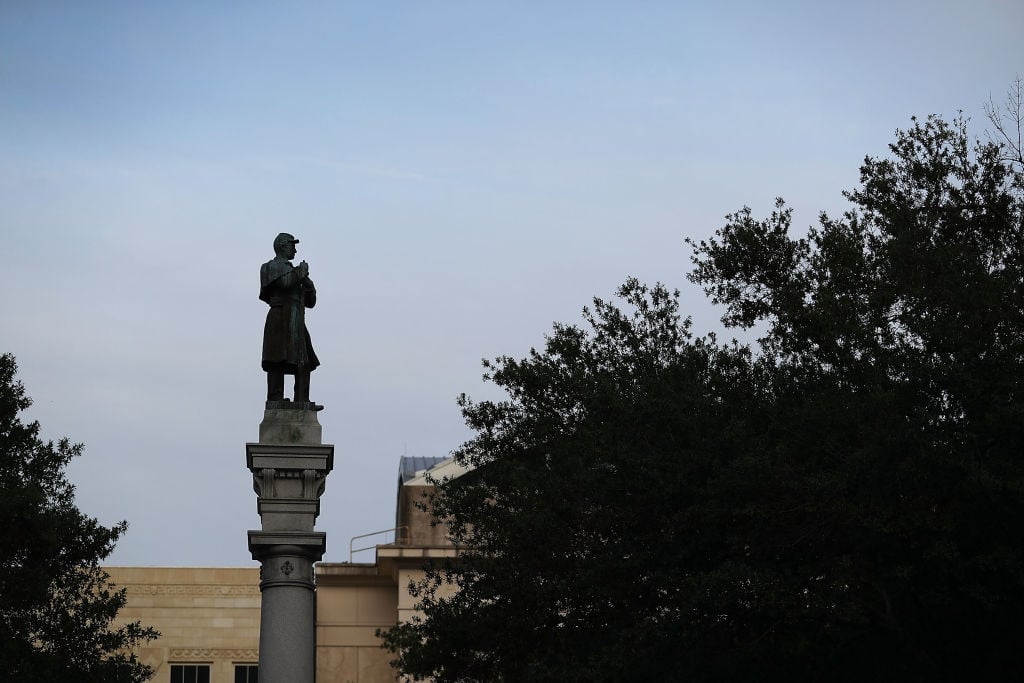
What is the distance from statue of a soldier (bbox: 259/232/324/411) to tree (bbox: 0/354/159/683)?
9990mm

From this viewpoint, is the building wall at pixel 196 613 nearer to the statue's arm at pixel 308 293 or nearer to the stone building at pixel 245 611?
the stone building at pixel 245 611

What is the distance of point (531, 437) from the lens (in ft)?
102

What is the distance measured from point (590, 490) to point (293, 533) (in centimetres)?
697

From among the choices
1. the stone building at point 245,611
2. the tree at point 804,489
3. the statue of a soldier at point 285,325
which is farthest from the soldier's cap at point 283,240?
the stone building at point 245,611

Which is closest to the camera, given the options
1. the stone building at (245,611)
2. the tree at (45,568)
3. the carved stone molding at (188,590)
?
the tree at (45,568)

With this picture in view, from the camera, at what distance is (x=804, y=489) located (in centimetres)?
2322

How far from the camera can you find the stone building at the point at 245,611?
4666 cm

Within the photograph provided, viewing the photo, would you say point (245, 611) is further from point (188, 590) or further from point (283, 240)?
point (283, 240)

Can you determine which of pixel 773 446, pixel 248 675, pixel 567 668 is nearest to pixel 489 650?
pixel 567 668

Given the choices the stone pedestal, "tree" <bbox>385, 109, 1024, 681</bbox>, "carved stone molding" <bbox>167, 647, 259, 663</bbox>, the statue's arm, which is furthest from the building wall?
the stone pedestal

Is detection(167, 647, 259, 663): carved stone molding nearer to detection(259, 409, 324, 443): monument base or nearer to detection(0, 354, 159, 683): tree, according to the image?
detection(0, 354, 159, 683): tree

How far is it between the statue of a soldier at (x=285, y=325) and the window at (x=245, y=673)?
26.8 m

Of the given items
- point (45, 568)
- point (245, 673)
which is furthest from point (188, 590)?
point (45, 568)

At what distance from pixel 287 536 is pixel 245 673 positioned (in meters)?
28.1
